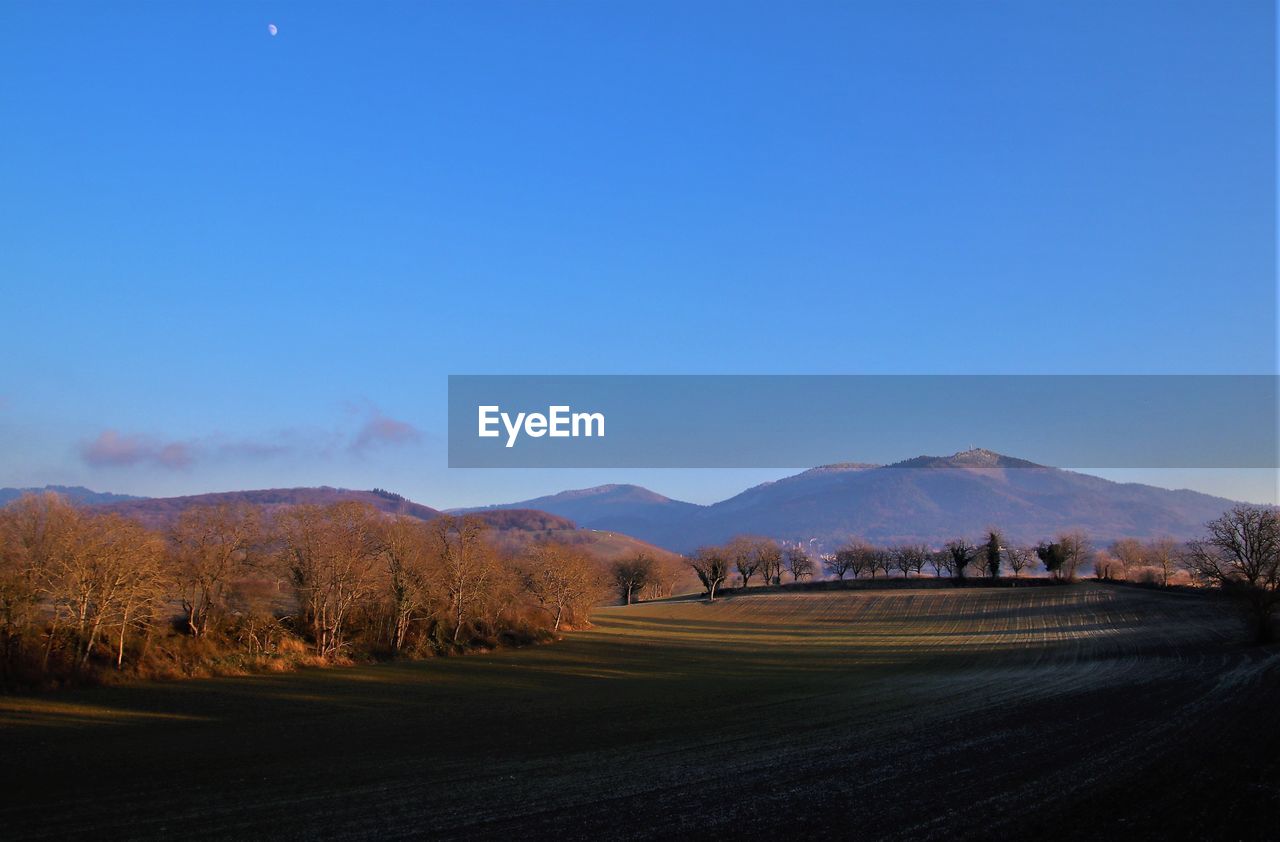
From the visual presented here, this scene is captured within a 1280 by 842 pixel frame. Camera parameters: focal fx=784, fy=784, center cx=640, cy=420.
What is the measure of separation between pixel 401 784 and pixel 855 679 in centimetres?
2999

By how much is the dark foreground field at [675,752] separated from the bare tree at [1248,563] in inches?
121

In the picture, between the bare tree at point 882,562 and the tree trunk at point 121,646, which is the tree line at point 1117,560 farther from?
the tree trunk at point 121,646

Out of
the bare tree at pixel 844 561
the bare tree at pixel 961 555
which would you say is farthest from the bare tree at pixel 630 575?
the bare tree at pixel 961 555

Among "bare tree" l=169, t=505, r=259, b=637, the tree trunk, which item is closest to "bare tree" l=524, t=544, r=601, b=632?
"bare tree" l=169, t=505, r=259, b=637

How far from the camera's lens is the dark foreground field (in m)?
14.1

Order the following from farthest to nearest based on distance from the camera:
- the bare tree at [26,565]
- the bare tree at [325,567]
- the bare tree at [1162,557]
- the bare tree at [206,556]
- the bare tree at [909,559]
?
the bare tree at [909,559]
the bare tree at [1162,557]
the bare tree at [325,567]
the bare tree at [206,556]
the bare tree at [26,565]

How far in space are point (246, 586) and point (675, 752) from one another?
4174 cm

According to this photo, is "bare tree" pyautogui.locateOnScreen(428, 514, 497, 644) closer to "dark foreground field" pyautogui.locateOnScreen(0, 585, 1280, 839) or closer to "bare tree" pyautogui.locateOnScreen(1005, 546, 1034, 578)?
"dark foreground field" pyautogui.locateOnScreen(0, 585, 1280, 839)

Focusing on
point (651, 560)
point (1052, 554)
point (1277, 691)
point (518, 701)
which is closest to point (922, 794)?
point (1277, 691)

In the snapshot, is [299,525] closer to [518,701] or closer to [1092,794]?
[518,701]

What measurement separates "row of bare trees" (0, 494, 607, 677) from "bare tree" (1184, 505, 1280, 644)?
50.6 metres

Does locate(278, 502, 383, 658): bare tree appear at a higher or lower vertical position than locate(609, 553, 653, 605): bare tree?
higher

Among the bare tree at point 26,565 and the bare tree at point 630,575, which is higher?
the bare tree at point 26,565

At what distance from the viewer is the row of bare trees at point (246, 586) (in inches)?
1609
